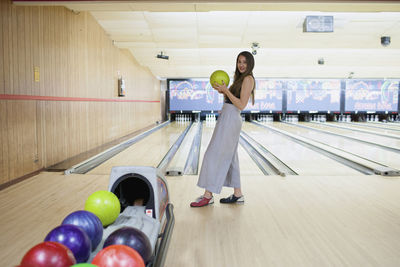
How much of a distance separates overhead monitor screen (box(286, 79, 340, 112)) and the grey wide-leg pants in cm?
1041

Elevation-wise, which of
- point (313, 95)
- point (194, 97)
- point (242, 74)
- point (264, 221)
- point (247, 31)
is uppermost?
point (247, 31)

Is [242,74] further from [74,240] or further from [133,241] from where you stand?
[74,240]

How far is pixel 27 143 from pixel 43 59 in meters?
0.99

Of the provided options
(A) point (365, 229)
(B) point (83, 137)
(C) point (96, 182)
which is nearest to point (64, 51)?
(B) point (83, 137)

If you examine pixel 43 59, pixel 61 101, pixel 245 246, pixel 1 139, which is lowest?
pixel 245 246

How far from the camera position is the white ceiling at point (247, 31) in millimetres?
4094

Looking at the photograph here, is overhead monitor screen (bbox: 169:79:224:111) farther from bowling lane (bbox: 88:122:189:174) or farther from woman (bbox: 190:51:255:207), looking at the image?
woman (bbox: 190:51:255:207)

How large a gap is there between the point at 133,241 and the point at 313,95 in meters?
12.0

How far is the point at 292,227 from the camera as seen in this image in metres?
2.11

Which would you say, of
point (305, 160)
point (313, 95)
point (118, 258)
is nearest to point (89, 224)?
point (118, 258)

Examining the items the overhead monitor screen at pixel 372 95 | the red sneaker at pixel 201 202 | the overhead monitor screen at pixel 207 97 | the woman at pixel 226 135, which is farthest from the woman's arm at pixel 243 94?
the overhead monitor screen at pixel 372 95

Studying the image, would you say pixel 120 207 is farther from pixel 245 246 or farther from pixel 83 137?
pixel 83 137

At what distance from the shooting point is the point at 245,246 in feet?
5.98

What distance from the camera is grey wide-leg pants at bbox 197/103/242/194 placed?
2389mm
